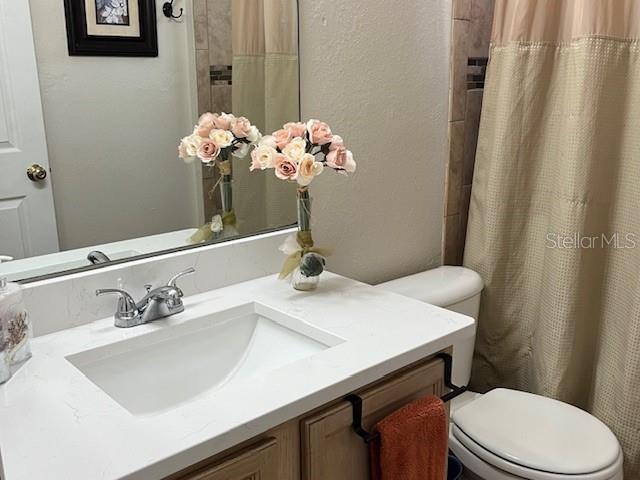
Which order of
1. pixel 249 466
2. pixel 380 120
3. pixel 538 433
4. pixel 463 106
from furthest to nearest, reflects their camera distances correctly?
pixel 463 106 < pixel 380 120 < pixel 538 433 < pixel 249 466

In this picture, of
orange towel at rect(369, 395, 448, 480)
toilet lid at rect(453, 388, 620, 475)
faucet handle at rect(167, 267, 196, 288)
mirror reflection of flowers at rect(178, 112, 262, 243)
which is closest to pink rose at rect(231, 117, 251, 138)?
mirror reflection of flowers at rect(178, 112, 262, 243)

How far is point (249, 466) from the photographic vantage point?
3.10ft

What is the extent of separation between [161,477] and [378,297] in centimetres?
70

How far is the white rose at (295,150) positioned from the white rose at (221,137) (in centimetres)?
17

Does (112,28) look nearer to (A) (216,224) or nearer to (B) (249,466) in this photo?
(A) (216,224)

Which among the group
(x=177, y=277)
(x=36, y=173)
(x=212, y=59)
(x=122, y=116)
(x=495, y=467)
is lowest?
(x=495, y=467)

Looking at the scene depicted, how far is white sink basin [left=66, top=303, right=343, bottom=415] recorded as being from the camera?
1.18 m

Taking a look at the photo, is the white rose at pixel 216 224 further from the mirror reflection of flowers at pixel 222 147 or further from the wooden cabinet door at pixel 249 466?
the wooden cabinet door at pixel 249 466

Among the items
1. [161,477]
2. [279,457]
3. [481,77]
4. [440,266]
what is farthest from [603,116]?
[161,477]

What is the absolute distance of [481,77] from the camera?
2016 mm

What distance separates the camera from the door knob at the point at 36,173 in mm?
1199

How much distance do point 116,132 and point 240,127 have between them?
0.98ft

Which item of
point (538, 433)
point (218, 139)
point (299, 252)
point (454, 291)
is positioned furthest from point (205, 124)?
point (538, 433)

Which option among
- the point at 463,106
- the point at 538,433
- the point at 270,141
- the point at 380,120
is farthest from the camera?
the point at 463,106
